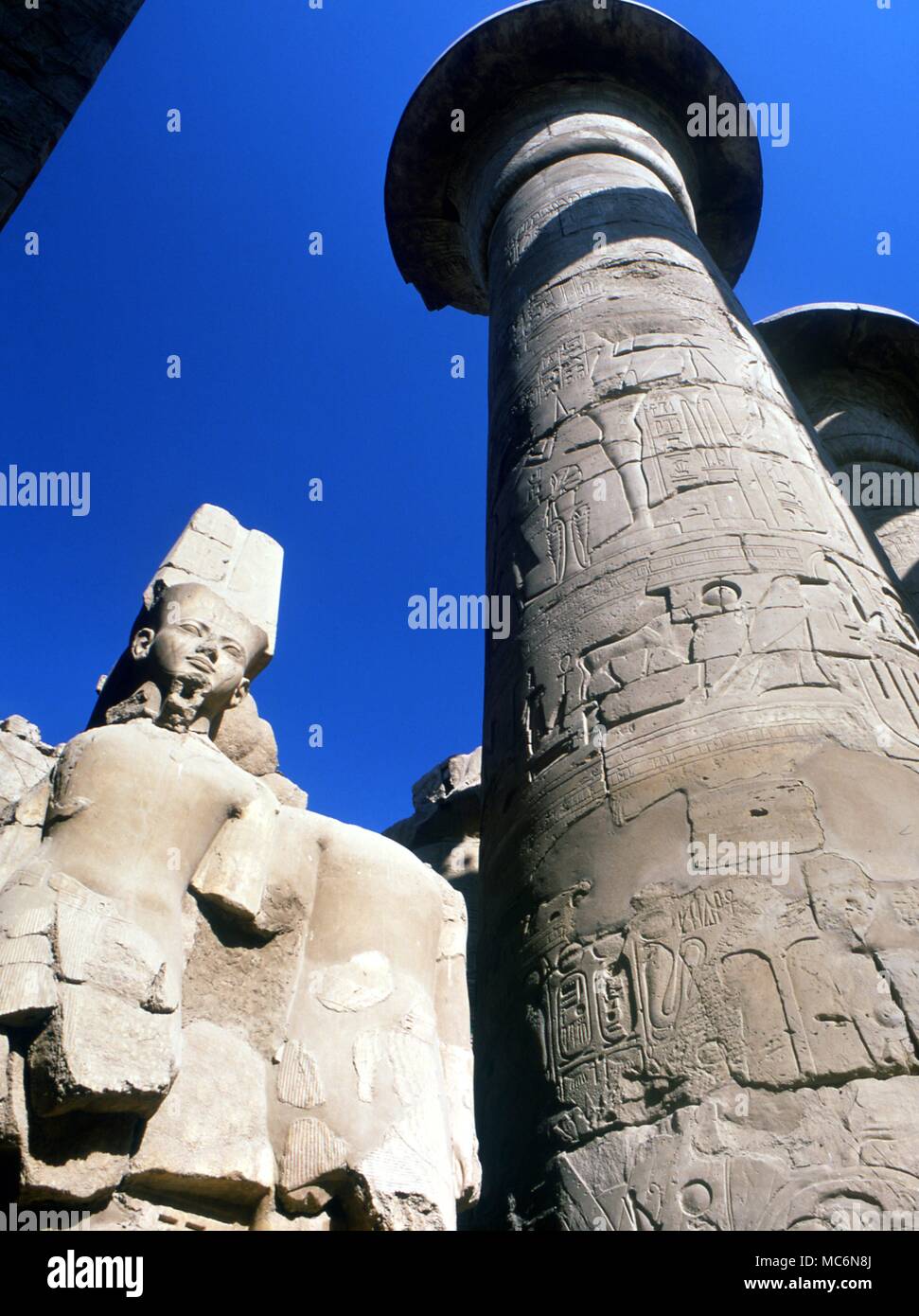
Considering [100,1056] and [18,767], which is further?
[18,767]

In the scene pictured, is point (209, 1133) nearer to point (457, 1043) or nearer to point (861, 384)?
point (457, 1043)

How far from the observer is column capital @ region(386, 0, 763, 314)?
7805 millimetres

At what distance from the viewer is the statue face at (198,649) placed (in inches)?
97.5

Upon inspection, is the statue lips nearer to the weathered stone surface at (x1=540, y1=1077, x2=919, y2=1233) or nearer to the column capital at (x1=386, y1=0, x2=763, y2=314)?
the weathered stone surface at (x1=540, y1=1077, x2=919, y2=1233)

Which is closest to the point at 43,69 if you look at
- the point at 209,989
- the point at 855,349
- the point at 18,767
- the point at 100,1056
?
the point at 18,767

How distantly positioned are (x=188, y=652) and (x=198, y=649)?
0.02 metres

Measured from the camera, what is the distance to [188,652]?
250 centimetres

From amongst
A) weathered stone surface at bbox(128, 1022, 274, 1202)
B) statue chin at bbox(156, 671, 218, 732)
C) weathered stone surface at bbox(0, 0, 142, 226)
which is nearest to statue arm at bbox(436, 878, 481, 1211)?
weathered stone surface at bbox(128, 1022, 274, 1202)

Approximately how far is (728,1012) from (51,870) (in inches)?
67.8

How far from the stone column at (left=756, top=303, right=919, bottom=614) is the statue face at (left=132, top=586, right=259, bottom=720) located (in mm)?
7446

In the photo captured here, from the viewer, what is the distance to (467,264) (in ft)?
29.8

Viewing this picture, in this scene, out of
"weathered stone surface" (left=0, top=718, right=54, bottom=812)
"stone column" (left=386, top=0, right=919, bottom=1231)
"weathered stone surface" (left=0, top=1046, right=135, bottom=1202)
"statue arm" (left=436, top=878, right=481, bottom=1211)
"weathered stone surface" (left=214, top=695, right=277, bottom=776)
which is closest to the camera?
"weathered stone surface" (left=0, top=1046, right=135, bottom=1202)
